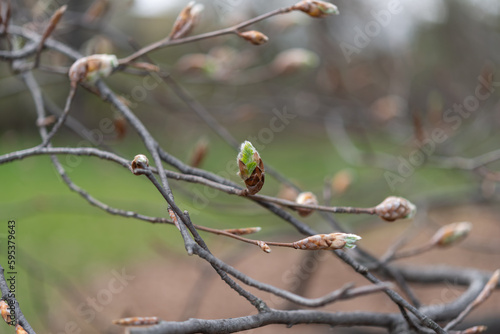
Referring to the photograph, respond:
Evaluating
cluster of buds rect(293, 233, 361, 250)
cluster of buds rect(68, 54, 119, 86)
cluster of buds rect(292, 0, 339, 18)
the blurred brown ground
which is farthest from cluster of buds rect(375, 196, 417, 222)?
the blurred brown ground

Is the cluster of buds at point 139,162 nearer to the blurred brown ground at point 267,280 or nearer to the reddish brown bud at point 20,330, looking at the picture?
the reddish brown bud at point 20,330

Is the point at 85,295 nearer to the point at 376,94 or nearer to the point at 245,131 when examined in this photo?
the point at 376,94

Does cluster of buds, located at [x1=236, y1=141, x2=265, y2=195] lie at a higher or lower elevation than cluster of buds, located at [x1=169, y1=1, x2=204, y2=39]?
lower

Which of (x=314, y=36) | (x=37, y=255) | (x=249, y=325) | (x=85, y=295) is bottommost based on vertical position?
(x=249, y=325)

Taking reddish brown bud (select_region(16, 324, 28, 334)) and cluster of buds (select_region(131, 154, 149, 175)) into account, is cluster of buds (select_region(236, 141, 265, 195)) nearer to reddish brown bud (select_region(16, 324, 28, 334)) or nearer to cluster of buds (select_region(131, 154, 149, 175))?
cluster of buds (select_region(131, 154, 149, 175))

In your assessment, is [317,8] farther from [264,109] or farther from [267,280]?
[267,280]

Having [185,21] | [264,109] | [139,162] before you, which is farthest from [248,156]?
[264,109]

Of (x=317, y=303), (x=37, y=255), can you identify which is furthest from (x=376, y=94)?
(x=317, y=303)
